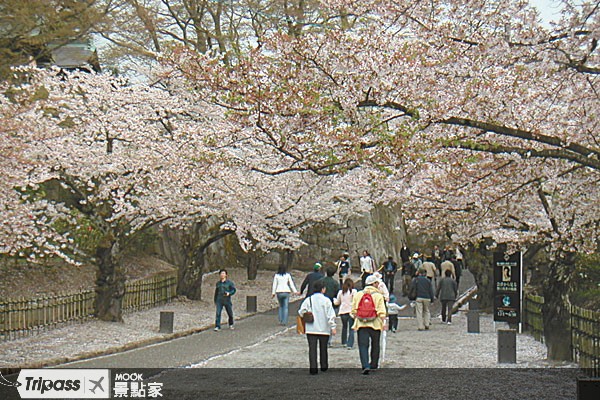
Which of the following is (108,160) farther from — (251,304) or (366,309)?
(366,309)

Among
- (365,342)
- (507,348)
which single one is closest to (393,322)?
(507,348)

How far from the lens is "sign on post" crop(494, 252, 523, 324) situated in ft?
53.7

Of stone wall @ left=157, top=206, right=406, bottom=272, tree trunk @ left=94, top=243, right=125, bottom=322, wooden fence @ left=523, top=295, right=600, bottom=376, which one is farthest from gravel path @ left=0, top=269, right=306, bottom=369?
stone wall @ left=157, top=206, right=406, bottom=272

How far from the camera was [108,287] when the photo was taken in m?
20.4

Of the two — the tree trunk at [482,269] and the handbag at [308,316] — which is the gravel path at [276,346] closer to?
the handbag at [308,316]

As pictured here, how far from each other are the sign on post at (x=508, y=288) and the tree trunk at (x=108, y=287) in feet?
32.5

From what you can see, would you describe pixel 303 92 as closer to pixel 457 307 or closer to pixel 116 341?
pixel 116 341

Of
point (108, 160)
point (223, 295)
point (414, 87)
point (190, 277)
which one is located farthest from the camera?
point (190, 277)

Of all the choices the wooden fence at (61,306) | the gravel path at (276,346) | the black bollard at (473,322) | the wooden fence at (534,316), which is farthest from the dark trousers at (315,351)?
the black bollard at (473,322)

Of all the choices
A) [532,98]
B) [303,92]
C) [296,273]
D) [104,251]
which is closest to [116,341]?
[104,251]

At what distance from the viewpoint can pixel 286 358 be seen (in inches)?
571

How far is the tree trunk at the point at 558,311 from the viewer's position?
46.2 ft

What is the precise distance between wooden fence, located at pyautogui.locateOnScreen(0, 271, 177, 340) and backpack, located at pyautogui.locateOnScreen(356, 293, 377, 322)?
8541 millimetres

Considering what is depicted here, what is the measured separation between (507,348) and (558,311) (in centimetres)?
134
